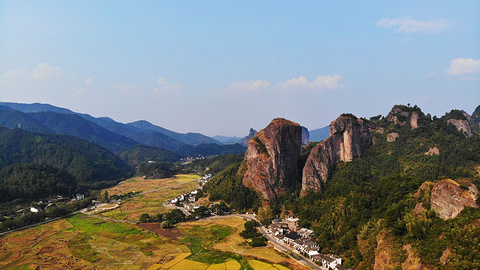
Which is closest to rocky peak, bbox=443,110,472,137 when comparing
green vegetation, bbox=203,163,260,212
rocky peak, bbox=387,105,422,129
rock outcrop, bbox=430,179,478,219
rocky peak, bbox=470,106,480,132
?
rocky peak, bbox=387,105,422,129

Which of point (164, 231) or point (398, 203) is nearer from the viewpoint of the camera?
point (398, 203)

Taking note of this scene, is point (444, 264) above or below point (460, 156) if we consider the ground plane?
below

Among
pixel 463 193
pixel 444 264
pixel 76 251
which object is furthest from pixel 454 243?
pixel 76 251

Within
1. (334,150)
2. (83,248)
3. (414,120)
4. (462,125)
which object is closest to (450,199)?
(334,150)

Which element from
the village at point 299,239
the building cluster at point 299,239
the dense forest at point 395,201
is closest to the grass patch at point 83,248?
the village at point 299,239

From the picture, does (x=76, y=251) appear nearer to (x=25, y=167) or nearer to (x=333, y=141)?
(x=333, y=141)

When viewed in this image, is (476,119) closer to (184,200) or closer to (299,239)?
(299,239)

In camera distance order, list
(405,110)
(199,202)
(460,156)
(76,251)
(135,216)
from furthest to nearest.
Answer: (405,110), (199,202), (135,216), (460,156), (76,251)
